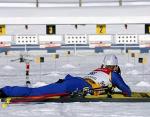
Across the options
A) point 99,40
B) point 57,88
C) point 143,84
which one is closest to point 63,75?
point 143,84

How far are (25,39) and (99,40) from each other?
3.48 m

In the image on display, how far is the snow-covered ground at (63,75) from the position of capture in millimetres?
7812

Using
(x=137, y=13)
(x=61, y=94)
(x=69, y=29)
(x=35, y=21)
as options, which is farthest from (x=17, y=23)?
(x=61, y=94)

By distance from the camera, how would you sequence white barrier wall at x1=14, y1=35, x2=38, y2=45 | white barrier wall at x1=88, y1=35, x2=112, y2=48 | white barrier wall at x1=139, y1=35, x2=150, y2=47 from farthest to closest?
white barrier wall at x1=14, y1=35, x2=38, y2=45 → white barrier wall at x1=88, y1=35, x2=112, y2=48 → white barrier wall at x1=139, y1=35, x2=150, y2=47

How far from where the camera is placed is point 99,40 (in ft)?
78.5

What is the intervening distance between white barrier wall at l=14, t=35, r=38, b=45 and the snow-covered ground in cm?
424

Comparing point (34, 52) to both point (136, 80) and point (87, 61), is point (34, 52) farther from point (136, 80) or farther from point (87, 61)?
point (136, 80)

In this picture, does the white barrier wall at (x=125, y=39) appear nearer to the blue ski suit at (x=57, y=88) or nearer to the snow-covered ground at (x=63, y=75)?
the snow-covered ground at (x=63, y=75)

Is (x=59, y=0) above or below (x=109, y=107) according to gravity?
above

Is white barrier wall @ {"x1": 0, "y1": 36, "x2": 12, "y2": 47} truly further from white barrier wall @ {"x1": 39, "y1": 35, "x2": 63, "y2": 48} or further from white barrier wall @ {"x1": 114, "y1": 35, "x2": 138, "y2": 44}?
white barrier wall @ {"x1": 114, "y1": 35, "x2": 138, "y2": 44}

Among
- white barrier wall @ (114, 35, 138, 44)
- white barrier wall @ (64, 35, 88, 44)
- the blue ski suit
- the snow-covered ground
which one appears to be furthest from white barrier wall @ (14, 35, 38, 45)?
the blue ski suit

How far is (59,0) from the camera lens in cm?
3362

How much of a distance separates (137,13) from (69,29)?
3672 mm

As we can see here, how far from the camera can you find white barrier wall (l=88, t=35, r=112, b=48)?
2384 cm
